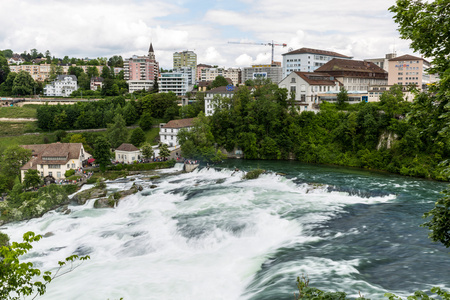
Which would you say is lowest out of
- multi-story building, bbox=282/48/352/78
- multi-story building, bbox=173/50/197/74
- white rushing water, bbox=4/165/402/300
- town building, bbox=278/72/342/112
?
white rushing water, bbox=4/165/402/300

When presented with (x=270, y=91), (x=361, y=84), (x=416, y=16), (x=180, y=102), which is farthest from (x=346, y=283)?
(x=180, y=102)

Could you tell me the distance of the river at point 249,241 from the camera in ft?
61.0

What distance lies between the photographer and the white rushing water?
19.4 metres

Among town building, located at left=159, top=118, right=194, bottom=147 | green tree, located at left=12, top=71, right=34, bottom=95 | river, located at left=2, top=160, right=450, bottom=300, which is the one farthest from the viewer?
green tree, located at left=12, top=71, right=34, bottom=95

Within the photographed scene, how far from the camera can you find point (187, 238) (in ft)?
85.9

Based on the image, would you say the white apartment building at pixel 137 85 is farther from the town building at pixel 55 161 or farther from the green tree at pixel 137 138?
the town building at pixel 55 161

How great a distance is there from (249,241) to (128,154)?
37.2m

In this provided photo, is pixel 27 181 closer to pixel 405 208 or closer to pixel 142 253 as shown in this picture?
pixel 142 253

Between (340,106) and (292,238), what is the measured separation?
46.8m

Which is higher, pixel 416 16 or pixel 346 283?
pixel 416 16

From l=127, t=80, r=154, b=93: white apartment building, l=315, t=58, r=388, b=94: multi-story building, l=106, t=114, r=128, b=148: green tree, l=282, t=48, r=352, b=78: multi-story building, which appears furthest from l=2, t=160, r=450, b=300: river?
l=127, t=80, r=154, b=93: white apartment building

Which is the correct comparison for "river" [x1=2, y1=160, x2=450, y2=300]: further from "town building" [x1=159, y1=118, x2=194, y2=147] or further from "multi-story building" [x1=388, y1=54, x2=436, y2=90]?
"multi-story building" [x1=388, y1=54, x2=436, y2=90]

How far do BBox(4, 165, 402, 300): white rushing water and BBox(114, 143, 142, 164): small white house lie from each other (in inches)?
628

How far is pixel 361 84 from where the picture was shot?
83.2 metres
